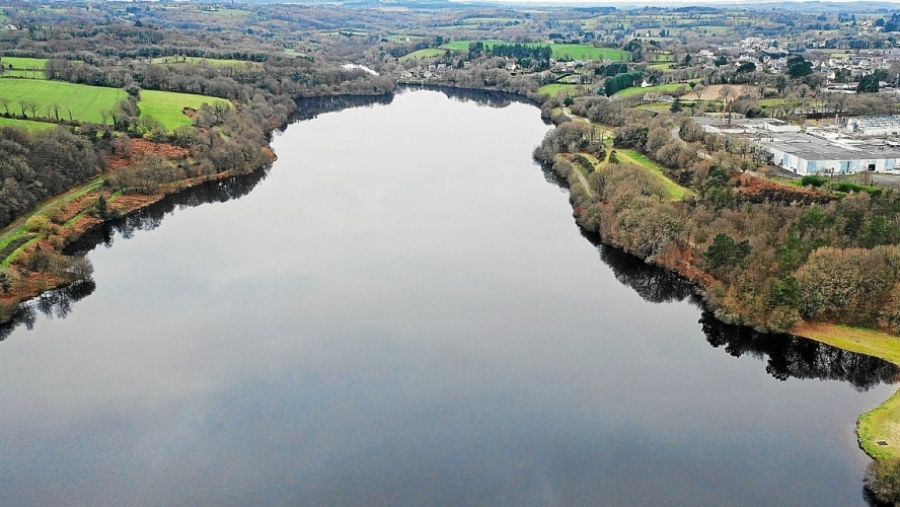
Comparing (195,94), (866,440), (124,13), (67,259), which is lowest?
(866,440)

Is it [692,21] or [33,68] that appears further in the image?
[692,21]

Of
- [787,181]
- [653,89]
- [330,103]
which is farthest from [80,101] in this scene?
[653,89]

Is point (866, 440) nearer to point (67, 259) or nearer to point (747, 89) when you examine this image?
point (67, 259)

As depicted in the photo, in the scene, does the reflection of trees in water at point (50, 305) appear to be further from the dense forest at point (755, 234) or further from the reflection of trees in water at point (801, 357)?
the reflection of trees in water at point (801, 357)

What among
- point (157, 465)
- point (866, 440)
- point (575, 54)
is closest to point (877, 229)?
point (866, 440)

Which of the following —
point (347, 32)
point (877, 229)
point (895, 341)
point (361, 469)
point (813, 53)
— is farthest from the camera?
point (347, 32)

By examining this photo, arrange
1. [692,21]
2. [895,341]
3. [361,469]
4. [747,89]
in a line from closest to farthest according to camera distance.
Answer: [361,469], [895,341], [747,89], [692,21]

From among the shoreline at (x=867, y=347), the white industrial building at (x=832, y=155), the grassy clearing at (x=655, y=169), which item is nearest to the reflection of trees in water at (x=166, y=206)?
the shoreline at (x=867, y=347)

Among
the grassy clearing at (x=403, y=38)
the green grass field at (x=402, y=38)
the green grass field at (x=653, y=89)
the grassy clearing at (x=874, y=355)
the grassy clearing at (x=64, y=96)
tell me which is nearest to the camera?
the grassy clearing at (x=874, y=355)
